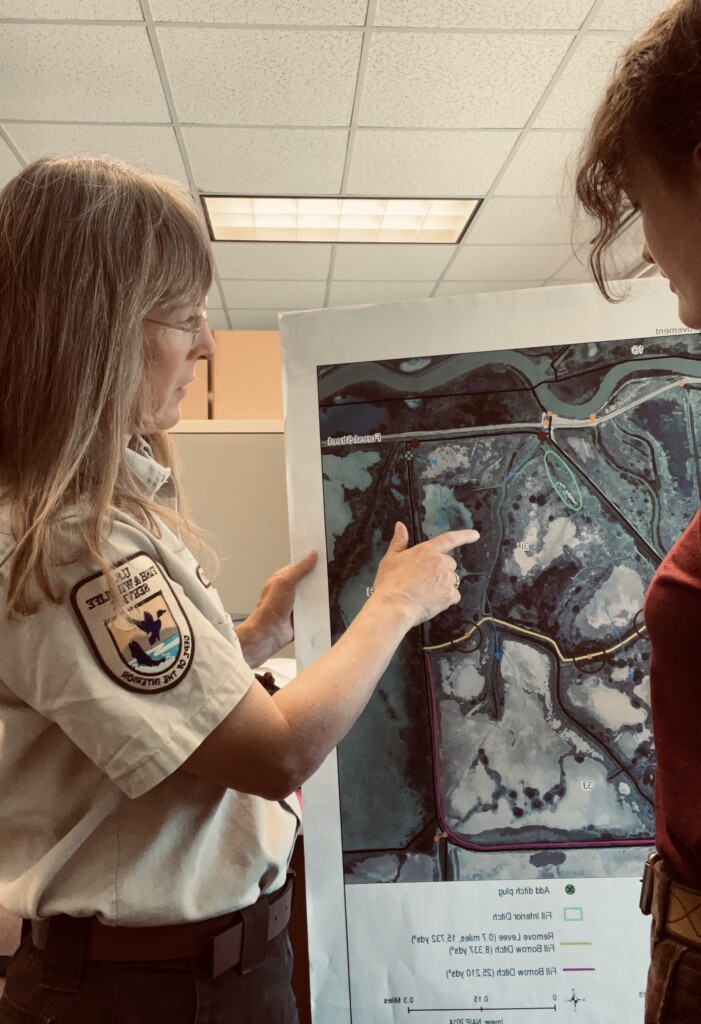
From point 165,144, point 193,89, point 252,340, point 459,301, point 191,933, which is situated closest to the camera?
point 191,933

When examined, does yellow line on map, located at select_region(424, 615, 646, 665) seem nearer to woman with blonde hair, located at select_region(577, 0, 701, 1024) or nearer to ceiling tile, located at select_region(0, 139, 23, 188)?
woman with blonde hair, located at select_region(577, 0, 701, 1024)

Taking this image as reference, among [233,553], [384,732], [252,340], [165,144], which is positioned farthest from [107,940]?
[252,340]

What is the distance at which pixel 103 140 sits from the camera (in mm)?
2998

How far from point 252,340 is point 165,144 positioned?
108 centimetres

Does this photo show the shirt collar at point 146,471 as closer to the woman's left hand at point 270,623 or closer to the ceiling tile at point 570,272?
the woman's left hand at point 270,623

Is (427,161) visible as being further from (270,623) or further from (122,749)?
(122,749)

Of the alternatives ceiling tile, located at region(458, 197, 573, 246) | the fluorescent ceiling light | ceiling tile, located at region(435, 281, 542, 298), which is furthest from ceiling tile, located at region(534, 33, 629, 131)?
ceiling tile, located at region(435, 281, 542, 298)

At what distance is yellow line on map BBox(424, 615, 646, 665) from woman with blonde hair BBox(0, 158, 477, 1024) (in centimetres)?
32

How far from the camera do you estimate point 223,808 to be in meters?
0.79

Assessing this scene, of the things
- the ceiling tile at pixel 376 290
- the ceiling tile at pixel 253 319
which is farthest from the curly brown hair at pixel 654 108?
the ceiling tile at pixel 253 319

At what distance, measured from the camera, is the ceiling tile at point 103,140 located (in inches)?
115

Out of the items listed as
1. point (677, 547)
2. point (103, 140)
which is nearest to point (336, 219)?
point (103, 140)

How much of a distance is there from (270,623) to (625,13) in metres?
Answer: 2.20

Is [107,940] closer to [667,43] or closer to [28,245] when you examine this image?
[28,245]
